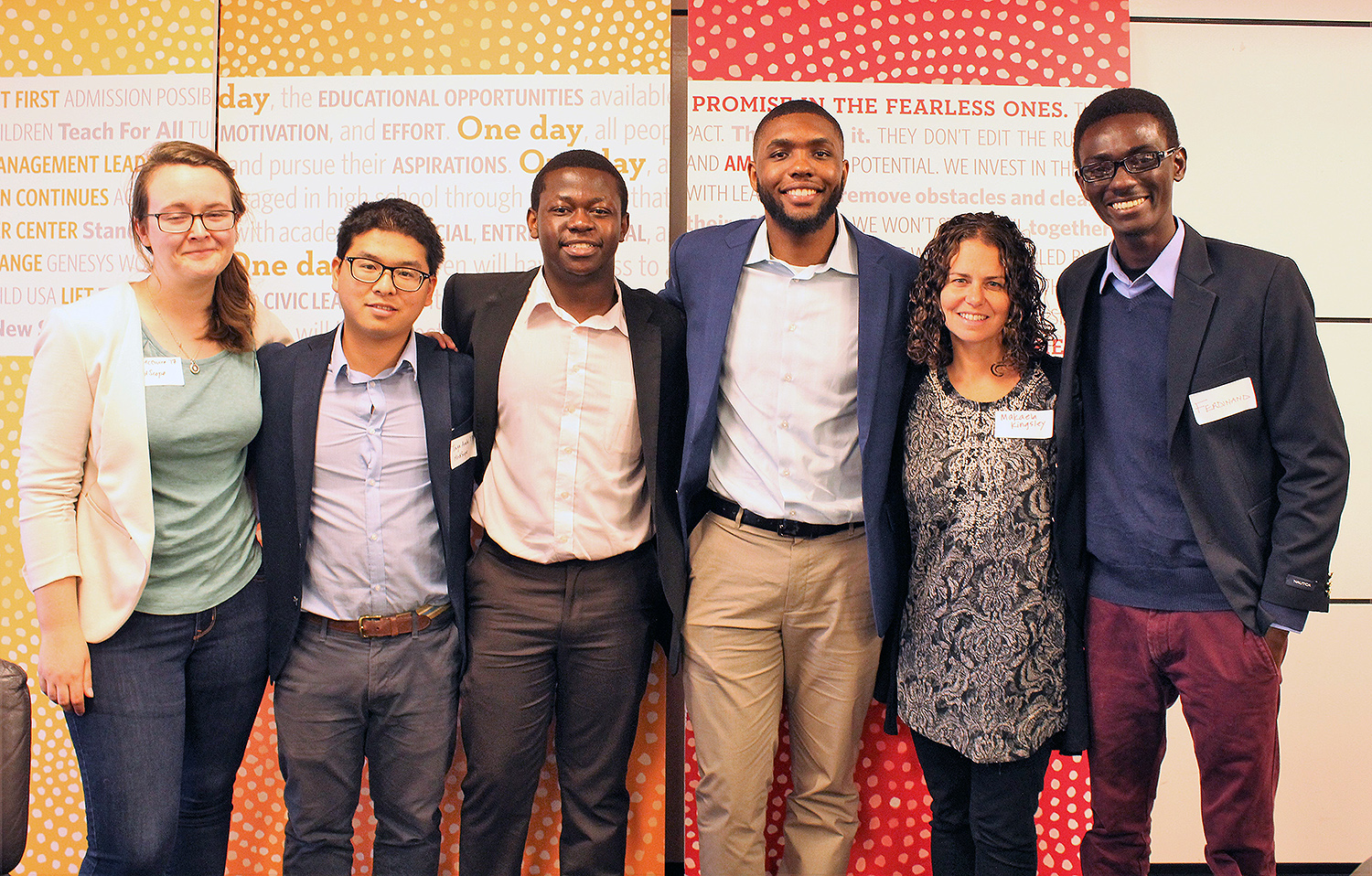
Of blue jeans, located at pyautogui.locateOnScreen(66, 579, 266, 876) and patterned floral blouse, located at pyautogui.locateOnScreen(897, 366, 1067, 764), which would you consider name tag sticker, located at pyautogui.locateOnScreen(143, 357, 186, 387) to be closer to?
blue jeans, located at pyautogui.locateOnScreen(66, 579, 266, 876)

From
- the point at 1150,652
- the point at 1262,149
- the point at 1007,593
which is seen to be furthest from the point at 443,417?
the point at 1262,149

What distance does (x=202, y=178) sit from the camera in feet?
6.95

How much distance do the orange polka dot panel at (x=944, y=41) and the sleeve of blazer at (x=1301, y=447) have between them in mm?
1326

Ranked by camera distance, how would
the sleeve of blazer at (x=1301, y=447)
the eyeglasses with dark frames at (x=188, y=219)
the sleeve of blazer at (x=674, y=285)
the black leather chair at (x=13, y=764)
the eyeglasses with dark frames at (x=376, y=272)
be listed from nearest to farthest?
the black leather chair at (x=13, y=764), the sleeve of blazer at (x=1301, y=447), the eyeglasses with dark frames at (x=188, y=219), the eyeglasses with dark frames at (x=376, y=272), the sleeve of blazer at (x=674, y=285)

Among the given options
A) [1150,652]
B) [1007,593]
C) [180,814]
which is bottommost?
[180,814]

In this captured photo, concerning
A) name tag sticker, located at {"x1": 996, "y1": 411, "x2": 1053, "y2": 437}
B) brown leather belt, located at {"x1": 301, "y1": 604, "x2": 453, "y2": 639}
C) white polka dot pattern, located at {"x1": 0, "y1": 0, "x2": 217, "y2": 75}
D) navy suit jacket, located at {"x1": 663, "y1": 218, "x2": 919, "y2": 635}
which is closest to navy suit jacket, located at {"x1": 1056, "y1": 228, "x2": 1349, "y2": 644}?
name tag sticker, located at {"x1": 996, "y1": 411, "x2": 1053, "y2": 437}

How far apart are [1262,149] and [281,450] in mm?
3605

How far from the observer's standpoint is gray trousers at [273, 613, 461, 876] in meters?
2.24

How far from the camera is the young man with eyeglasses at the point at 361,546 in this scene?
2234 millimetres

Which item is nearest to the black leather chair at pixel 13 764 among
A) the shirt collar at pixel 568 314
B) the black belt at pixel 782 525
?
the shirt collar at pixel 568 314

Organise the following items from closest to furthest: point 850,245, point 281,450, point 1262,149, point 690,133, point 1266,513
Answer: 1. point 1266,513
2. point 281,450
3. point 850,245
4. point 690,133
5. point 1262,149

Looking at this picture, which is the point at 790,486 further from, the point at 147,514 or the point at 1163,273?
the point at 147,514

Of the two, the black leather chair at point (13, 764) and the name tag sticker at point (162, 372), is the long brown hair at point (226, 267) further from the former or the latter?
the black leather chair at point (13, 764)

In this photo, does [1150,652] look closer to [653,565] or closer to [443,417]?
[653,565]
